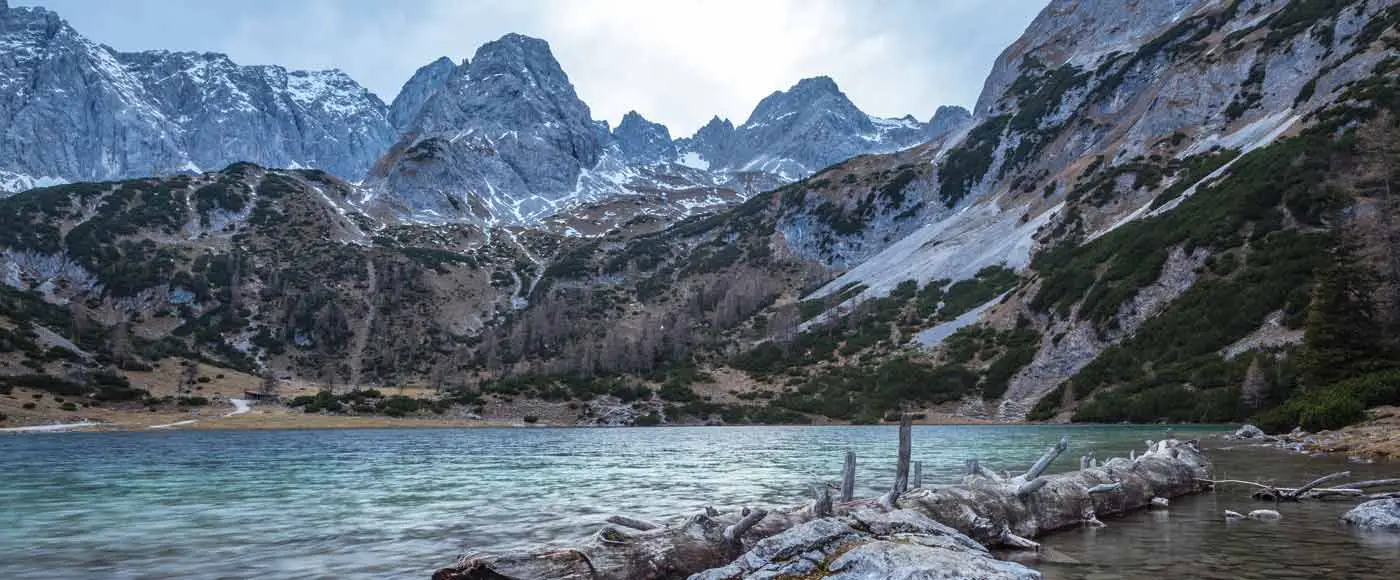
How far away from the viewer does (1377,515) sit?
16156mm

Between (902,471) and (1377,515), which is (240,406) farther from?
(1377,515)

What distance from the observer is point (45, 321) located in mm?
137875

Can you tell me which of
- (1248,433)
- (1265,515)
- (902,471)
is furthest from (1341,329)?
(902,471)

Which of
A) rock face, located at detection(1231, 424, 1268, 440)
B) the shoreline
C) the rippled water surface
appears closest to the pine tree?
rock face, located at detection(1231, 424, 1268, 440)

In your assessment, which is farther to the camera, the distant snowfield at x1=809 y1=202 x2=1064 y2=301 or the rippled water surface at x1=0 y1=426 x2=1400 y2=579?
the distant snowfield at x1=809 y1=202 x2=1064 y2=301

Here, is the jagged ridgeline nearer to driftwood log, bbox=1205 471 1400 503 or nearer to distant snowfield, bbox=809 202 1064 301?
distant snowfield, bbox=809 202 1064 301

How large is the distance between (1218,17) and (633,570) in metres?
206

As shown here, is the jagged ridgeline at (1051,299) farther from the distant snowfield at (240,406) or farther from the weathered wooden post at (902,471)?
the weathered wooden post at (902,471)

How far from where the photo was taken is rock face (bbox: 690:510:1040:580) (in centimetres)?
941

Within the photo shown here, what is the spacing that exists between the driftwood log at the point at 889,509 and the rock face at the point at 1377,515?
15.7 ft

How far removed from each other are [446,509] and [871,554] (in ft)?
64.6

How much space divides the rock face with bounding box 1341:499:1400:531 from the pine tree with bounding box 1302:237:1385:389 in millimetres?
37183

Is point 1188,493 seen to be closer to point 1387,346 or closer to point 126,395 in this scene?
point 1387,346

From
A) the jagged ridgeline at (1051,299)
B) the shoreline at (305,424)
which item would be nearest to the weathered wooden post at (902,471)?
the jagged ridgeline at (1051,299)
